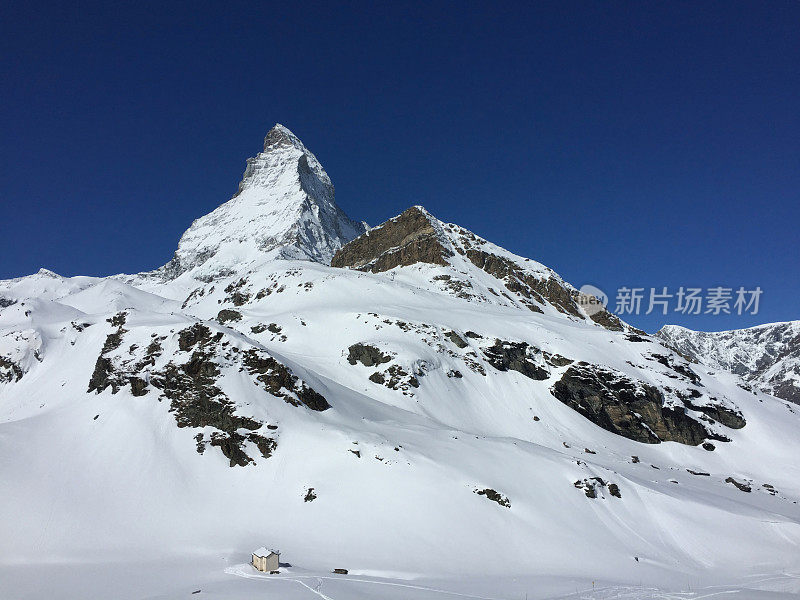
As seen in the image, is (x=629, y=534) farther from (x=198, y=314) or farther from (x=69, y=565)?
(x=198, y=314)

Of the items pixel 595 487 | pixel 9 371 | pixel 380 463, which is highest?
pixel 9 371

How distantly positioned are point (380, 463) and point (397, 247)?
102 m

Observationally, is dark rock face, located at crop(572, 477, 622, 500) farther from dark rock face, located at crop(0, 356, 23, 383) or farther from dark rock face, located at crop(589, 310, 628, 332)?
dark rock face, located at crop(589, 310, 628, 332)

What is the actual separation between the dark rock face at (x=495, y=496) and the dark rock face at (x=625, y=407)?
32240mm

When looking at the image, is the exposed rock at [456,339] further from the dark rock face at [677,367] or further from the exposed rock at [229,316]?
the exposed rock at [229,316]

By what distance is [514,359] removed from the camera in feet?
206

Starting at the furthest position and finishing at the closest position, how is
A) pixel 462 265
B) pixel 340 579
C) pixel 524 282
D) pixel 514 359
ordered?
pixel 524 282
pixel 462 265
pixel 514 359
pixel 340 579

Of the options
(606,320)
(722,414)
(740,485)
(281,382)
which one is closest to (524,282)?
(606,320)

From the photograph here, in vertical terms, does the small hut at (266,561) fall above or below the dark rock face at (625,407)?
below

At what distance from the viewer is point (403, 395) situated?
50.1 m

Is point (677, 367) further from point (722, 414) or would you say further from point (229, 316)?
point (229, 316)

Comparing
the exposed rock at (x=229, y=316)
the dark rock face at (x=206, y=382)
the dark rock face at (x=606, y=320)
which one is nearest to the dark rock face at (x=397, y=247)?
the dark rock face at (x=606, y=320)

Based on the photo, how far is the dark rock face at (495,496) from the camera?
28203 mm

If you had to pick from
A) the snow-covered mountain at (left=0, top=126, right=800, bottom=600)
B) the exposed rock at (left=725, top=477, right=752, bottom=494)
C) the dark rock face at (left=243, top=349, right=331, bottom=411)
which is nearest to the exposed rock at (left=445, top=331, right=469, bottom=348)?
the snow-covered mountain at (left=0, top=126, right=800, bottom=600)
